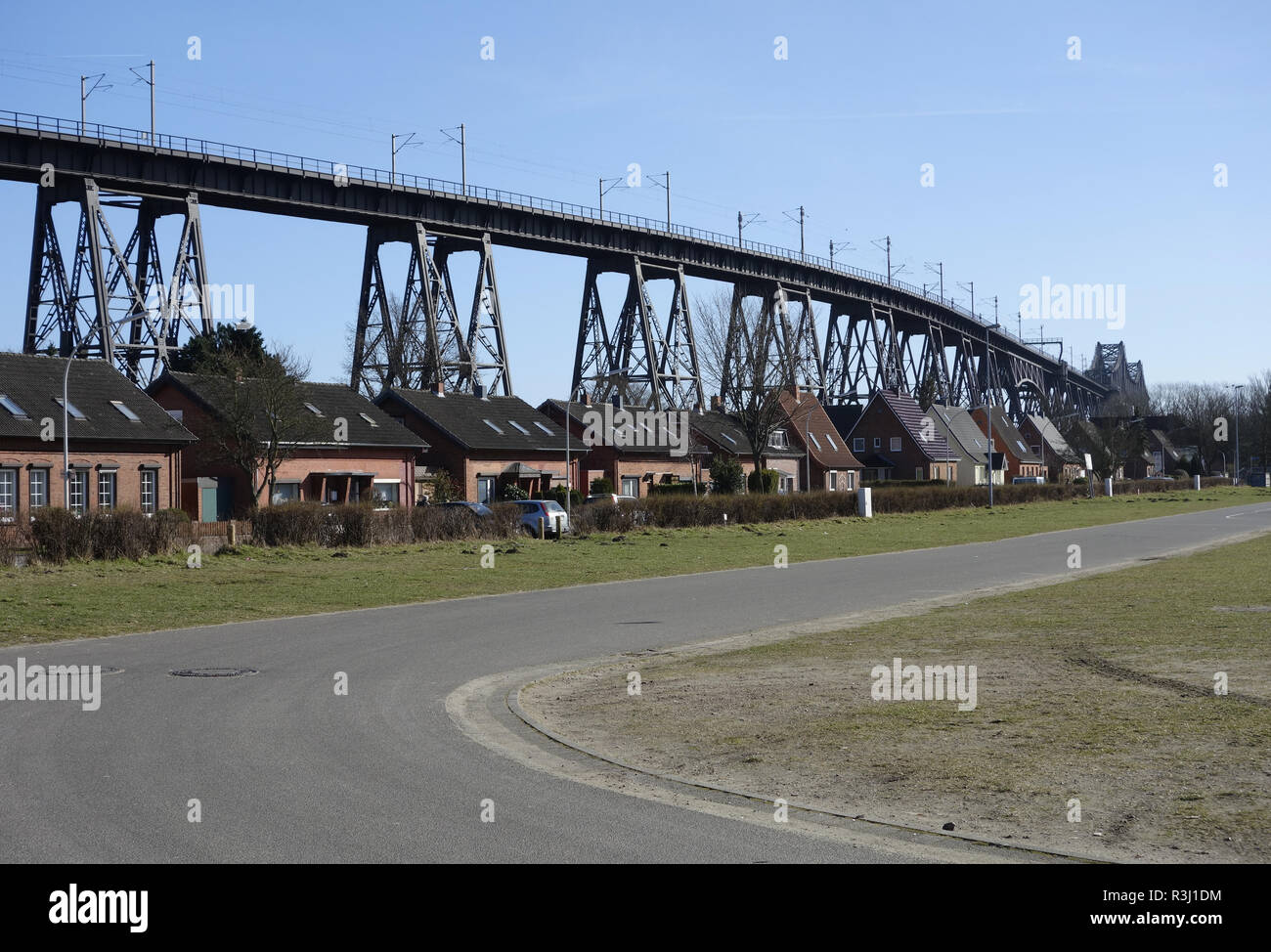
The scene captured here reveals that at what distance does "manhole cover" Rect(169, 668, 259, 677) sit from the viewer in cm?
1297

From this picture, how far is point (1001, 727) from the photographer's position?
942 centimetres

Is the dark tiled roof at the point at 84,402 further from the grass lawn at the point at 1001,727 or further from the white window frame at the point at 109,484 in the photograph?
the grass lawn at the point at 1001,727

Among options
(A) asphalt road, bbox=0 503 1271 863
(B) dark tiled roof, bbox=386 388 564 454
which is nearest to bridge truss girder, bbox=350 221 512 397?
(B) dark tiled roof, bbox=386 388 564 454

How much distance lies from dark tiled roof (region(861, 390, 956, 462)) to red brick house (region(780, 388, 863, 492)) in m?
7.21

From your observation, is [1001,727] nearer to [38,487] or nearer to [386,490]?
[38,487]

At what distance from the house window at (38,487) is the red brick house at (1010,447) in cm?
9105

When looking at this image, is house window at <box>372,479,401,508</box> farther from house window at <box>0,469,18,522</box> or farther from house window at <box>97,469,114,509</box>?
house window at <box>0,469,18,522</box>

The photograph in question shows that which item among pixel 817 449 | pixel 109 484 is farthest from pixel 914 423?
pixel 109 484

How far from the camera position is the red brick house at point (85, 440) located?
40969mm

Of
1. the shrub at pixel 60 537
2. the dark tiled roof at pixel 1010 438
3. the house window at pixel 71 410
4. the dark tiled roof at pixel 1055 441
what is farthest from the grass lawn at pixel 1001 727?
the dark tiled roof at pixel 1055 441

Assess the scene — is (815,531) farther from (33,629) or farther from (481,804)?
(481,804)

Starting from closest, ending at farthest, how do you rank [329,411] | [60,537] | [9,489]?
[60,537]
[9,489]
[329,411]

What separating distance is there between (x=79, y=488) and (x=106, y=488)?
107 cm
